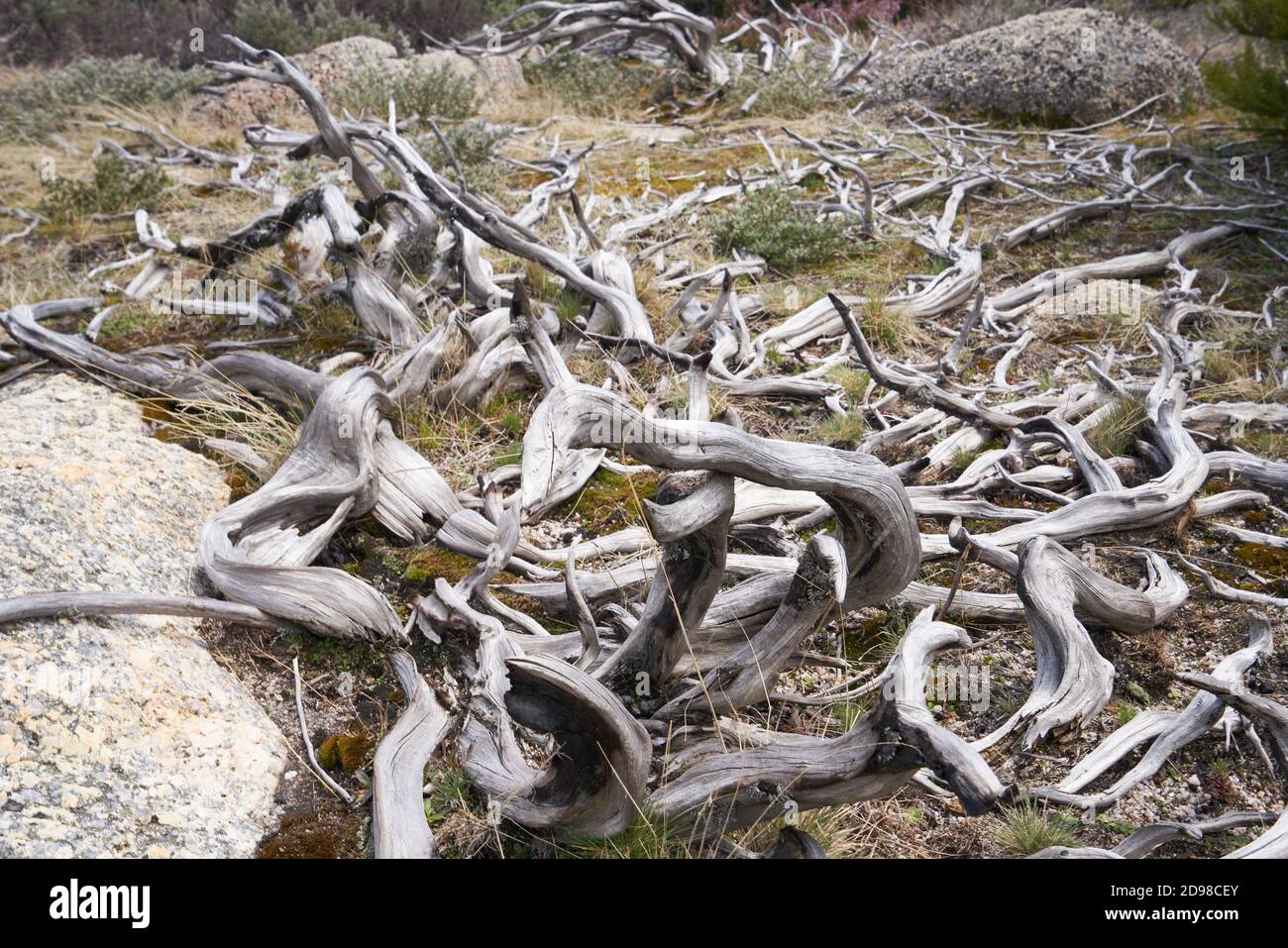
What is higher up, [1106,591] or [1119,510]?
[1106,591]

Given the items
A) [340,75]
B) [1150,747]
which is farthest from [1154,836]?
[340,75]

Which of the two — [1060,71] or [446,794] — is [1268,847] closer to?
[446,794]

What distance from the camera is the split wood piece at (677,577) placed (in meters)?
2.41

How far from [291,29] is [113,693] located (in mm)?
13903

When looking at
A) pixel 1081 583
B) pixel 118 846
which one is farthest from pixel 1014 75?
pixel 118 846

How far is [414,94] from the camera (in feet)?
33.3

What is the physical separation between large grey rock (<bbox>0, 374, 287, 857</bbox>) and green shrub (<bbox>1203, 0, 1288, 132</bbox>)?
8508mm

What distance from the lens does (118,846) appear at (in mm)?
2465

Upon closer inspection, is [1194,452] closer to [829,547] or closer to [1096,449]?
[1096,449]

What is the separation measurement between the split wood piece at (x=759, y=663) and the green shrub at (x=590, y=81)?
947 cm

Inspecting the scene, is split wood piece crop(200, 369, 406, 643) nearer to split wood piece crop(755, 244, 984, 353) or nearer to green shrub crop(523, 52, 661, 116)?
split wood piece crop(755, 244, 984, 353)

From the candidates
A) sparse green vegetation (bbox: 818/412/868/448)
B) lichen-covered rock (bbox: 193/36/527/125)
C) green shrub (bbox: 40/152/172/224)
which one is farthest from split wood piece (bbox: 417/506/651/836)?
lichen-covered rock (bbox: 193/36/527/125)

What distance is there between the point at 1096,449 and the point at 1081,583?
Answer: 1.56 metres

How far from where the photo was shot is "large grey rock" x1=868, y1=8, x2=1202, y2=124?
9711 millimetres
